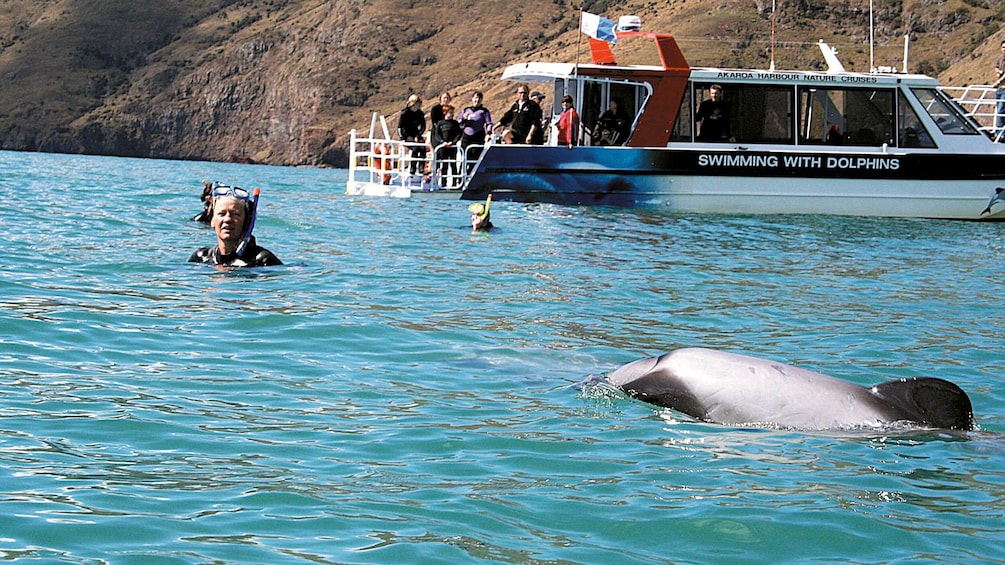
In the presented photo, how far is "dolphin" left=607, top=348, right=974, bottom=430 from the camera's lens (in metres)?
5.71

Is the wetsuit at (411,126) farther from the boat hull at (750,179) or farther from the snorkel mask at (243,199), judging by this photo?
the snorkel mask at (243,199)

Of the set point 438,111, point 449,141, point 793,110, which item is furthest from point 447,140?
point 793,110

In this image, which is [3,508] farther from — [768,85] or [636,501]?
[768,85]

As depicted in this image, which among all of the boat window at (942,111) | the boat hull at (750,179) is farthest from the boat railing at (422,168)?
the boat window at (942,111)

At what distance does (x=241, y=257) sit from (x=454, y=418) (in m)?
5.32

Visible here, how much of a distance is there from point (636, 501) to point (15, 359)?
3.83 m

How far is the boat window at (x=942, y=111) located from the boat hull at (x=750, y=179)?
56 cm

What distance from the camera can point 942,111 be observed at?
20.5 metres

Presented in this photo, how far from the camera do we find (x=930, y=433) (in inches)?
221

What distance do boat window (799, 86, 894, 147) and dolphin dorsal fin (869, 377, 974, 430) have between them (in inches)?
603

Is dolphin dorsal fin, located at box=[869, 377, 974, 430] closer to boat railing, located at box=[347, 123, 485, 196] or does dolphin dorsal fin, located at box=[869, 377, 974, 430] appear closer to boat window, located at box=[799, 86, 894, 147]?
boat window, located at box=[799, 86, 894, 147]

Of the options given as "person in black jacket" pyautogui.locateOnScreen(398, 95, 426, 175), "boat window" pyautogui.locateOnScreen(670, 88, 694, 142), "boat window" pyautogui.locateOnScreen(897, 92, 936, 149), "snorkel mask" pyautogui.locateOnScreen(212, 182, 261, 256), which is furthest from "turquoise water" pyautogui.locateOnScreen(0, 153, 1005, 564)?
"person in black jacket" pyautogui.locateOnScreen(398, 95, 426, 175)

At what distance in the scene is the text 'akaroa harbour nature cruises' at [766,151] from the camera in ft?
65.7

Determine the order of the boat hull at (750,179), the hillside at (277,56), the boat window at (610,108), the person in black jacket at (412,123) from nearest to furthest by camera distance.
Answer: the boat hull at (750,179) < the boat window at (610,108) < the person in black jacket at (412,123) < the hillside at (277,56)
